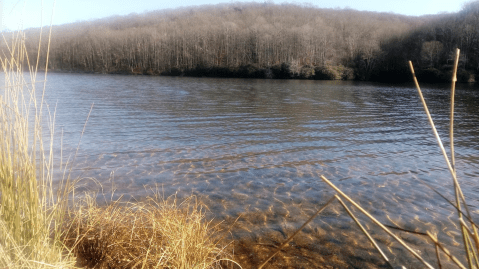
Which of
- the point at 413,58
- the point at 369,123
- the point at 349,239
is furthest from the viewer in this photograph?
the point at 413,58

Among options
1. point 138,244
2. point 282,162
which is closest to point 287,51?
point 282,162

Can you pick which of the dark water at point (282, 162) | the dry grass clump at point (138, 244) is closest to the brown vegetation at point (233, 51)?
the dark water at point (282, 162)

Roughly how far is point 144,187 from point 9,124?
3.93m

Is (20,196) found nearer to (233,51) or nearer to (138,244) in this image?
(138,244)

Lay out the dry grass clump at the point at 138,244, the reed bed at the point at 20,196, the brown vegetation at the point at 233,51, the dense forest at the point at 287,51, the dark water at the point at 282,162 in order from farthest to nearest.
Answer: the brown vegetation at the point at 233,51 → the dense forest at the point at 287,51 → the dark water at the point at 282,162 → the dry grass clump at the point at 138,244 → the reed bed at the point at 20,196

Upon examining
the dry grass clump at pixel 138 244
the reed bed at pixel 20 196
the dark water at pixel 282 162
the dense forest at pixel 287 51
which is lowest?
the dark water at pixel 282 162

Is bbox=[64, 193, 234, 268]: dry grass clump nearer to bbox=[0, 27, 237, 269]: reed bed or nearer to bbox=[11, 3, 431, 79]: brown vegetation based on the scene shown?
bbox=[0, 27, 237, 269]: reed bed

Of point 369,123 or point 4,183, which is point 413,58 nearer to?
point 369,123

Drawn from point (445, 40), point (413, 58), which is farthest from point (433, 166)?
point (445, 40)

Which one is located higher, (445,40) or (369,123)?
(445,40)

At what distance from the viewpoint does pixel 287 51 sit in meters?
83.9

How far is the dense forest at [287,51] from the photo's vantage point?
→ 223 ft

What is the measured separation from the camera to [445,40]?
71.5 m

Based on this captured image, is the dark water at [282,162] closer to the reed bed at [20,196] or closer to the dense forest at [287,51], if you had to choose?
the reed bed at [20,196]
